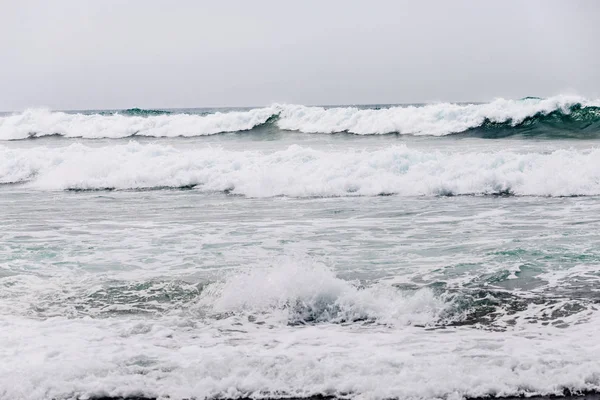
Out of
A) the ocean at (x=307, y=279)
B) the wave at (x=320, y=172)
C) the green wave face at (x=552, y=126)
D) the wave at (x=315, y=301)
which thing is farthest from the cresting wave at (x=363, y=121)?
the wave at (x=315, y=301)

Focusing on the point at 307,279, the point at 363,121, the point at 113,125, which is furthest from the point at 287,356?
the point at 113,125

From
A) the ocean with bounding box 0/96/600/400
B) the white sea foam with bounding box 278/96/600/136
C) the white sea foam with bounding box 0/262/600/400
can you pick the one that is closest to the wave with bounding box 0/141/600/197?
the ocean with bounding box 0/96/600/400

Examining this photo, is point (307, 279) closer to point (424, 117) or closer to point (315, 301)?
point (315, 301)

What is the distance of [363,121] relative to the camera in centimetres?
3256

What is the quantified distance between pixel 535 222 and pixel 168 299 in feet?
Result: 22.7

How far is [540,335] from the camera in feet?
19.6

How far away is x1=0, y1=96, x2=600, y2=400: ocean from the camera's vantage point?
5.23 m

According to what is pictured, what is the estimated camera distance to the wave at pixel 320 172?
1593cm

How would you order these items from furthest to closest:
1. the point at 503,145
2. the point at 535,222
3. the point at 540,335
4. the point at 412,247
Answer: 1. the point at 503,145
2. the point at 535,222
3. the point at 412,247
4. the point at 540,335

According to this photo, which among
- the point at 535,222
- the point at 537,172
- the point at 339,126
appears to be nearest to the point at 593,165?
the point at 537,172

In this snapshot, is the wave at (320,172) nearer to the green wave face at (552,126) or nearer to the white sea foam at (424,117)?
the green wave face at (552,126)

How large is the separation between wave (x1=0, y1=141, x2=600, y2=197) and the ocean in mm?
74

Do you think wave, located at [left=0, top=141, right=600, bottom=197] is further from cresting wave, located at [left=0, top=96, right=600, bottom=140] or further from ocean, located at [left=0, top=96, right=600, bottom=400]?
cresting wave, located at [left=0, top=96, right=600, bottom=140]

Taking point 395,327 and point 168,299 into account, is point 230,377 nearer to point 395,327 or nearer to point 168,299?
point 395,327
